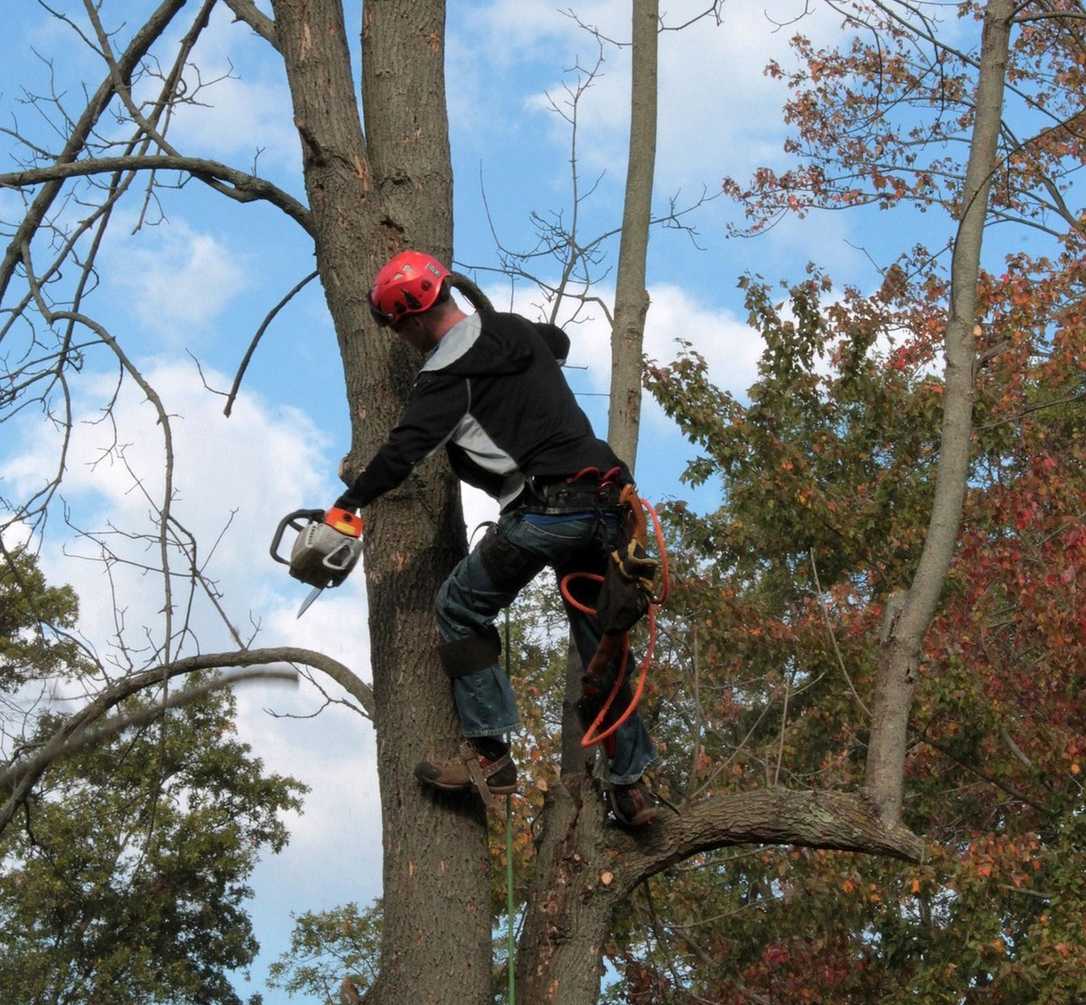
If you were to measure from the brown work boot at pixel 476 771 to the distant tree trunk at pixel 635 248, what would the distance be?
1.18 m

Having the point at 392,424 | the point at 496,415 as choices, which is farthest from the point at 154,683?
the point at 496,415

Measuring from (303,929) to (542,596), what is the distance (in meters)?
5.36

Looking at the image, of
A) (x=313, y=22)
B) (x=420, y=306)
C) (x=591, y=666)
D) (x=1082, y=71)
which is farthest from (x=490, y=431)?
(x=1082, y=71)

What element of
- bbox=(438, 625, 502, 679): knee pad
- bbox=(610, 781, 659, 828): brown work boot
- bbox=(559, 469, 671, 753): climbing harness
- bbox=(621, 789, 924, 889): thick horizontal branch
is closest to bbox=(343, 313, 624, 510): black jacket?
bbox=(559, 469, 671, 753): climbing harness

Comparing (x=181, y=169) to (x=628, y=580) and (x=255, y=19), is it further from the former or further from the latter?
(x=628, y=580)

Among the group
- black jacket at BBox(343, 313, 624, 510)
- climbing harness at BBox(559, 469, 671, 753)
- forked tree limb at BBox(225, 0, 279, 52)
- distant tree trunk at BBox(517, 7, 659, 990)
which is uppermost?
forked tree limb at BBox(225, 0, 279, 52)

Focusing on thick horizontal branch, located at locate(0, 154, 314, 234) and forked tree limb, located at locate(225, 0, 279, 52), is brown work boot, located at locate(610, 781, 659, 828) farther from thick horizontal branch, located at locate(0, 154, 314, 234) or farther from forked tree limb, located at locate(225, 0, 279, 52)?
forked tree limb, located at locate(225, 0, 279, 52)

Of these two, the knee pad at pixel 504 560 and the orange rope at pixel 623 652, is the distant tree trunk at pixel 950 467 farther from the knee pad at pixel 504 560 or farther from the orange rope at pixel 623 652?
the knee pad at pixel 504 560

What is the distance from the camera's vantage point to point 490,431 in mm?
3893

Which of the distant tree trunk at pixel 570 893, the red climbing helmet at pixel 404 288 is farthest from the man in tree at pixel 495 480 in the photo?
the distant tree trunk at pixel 570 893

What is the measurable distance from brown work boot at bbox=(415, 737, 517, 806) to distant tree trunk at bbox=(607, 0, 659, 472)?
1.18m

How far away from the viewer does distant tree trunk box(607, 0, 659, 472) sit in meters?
4.55

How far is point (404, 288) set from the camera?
150 inches

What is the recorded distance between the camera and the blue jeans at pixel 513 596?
12.2 feet
